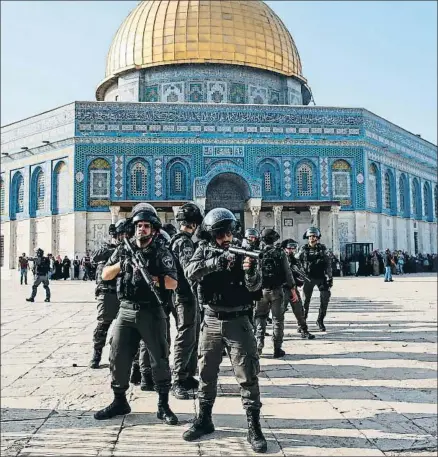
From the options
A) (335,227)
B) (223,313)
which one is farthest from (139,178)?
(223,313)

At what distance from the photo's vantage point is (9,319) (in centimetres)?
969

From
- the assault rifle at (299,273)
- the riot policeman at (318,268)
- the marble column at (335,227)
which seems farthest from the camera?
the marble column at (335,227)

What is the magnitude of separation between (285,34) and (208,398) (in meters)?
31.1

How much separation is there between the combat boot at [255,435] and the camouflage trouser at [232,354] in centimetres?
9

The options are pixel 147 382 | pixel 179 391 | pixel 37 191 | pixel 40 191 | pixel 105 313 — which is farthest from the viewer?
pixel 37 191

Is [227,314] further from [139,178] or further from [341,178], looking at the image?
[341,178]

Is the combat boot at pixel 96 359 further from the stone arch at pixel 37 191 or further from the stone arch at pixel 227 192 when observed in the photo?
the stone arch at pixel 37 191

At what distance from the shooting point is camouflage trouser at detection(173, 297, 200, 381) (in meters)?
4.93

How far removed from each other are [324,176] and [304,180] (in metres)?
1.02

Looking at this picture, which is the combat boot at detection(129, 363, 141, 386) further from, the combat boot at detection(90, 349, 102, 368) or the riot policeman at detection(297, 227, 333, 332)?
the riot policeman at detection(297, 227, 333, 332)

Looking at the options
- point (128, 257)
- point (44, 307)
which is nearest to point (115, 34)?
point (44, 307)

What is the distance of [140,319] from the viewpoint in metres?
4.09

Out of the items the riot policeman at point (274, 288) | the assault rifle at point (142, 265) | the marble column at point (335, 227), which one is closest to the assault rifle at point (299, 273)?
the riot policeman at point (274, 288)

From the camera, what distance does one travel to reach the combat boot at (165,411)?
3.93m
